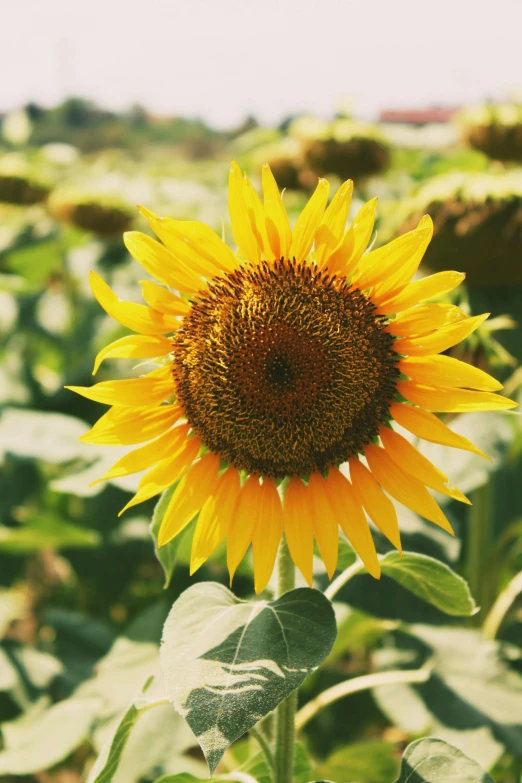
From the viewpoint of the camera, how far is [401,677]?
1317mm

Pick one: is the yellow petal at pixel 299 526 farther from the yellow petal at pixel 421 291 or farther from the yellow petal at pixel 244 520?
the yellow petal at pixel 421 291

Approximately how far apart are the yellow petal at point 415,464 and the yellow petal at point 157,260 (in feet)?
1.04

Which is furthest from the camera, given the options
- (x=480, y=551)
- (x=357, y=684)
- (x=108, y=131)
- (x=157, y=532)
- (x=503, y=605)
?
(x=108, y=131)

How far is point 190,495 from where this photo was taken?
1.02 m

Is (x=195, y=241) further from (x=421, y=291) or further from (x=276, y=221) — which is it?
(x=421, y=291)

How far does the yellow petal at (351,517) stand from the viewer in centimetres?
95

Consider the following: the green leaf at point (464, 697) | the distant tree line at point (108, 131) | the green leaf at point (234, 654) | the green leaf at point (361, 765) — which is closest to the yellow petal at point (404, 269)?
the green leaf at point (234, 654)

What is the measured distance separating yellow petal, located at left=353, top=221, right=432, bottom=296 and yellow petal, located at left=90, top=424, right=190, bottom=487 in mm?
289

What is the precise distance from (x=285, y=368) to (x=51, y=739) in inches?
30.2

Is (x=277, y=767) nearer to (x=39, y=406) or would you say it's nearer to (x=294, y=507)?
(x=294, y=507)

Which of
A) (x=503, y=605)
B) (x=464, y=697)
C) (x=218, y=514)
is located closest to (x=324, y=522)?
(x=218, y=514)

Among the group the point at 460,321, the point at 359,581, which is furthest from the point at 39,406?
the point at 460,321

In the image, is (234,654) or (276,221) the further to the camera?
(276,221)

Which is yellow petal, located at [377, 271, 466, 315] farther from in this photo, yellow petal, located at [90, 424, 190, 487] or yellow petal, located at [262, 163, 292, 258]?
yellow petal, located at [90, 424, 190, 487]
